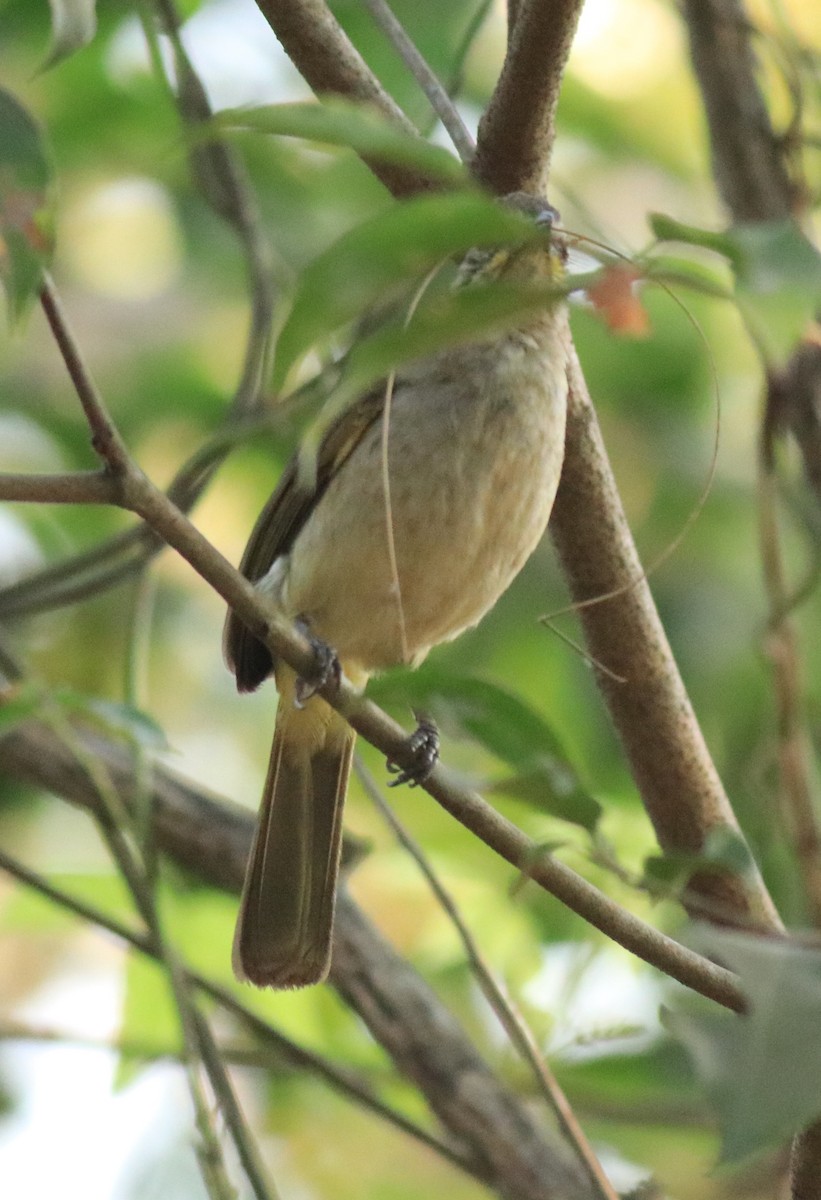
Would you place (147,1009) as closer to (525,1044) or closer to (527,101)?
(525,1044)

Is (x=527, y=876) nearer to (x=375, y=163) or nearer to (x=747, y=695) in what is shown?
(x=375, y=163)

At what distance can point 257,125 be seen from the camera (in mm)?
1077

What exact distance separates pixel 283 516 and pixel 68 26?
52.6 inches

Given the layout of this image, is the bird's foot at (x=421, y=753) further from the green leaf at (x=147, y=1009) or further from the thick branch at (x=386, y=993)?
the green leaf at (x=147, y=1009)

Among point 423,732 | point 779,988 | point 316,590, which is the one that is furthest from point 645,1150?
point 779,988

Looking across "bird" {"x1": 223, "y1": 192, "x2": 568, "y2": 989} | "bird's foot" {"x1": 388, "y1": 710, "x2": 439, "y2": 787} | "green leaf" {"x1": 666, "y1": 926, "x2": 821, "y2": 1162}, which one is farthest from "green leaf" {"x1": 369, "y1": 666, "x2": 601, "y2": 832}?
"bird" {"x1": 223, "y1": 192, "x2": 568, "y2": 989}

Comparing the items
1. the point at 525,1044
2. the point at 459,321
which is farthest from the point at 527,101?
the point at 525,1044

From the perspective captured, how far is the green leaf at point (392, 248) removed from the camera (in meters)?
1.05

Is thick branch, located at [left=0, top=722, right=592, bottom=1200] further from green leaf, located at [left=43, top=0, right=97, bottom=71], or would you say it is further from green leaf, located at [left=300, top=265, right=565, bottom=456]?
green leaf, located at [left=300, top=265, right=565, bottom=456]

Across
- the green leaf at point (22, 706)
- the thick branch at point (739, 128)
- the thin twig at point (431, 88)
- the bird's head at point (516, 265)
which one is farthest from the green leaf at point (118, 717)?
the thick branch at point (739, 128)

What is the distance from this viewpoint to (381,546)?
2564 millimetres

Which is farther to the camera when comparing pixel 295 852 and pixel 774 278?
pixel 295 852

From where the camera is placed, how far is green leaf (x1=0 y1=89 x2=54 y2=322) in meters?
1.32

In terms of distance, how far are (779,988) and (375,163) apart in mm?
1346
